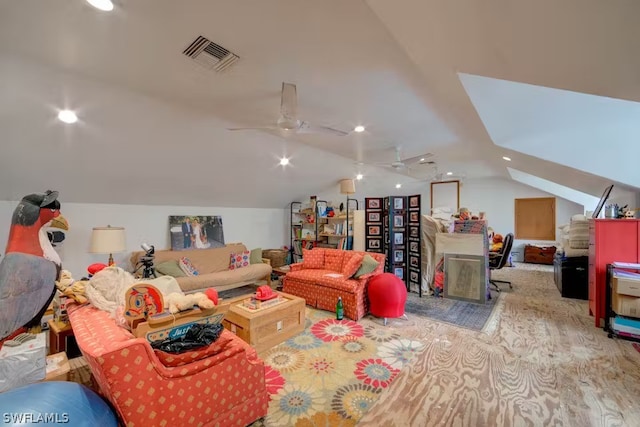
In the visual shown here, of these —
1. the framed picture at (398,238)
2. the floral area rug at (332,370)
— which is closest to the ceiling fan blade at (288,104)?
the floral area rug at (332,370)

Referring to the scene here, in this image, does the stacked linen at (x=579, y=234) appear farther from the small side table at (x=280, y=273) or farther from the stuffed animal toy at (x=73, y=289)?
the stuffed animal toy at (x=73, y=289)

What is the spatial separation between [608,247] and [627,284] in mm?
558

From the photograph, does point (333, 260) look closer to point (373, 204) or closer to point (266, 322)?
point (373, 204)

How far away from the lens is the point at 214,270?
16.1 feet

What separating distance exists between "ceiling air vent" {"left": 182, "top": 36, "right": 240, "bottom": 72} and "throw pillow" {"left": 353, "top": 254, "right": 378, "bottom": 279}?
285 cm

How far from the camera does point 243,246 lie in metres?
5.59

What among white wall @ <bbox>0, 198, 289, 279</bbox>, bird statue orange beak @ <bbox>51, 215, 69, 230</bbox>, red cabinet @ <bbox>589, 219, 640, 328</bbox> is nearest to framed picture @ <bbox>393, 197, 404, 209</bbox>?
red cabinet @ <bbox>589, 219, 640, 328</bbox>

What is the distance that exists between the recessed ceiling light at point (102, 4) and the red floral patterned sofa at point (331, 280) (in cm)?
333

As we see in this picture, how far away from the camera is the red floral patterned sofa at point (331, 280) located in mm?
3549

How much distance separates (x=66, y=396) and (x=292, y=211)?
5765 millimetres

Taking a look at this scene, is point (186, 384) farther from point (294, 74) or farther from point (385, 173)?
point (385, 173)

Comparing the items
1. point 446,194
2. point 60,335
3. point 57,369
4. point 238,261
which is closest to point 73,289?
point 60,335

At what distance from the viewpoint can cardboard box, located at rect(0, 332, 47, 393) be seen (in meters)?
1.37

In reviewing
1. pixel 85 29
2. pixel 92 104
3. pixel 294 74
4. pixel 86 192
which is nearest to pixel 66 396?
pixel 85 29
